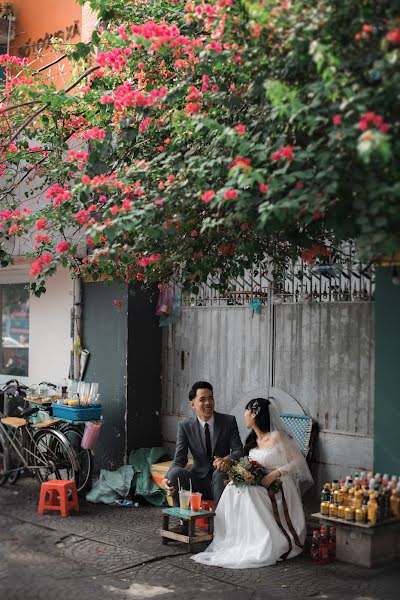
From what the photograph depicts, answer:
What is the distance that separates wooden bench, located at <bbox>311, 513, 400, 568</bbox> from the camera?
7574 mm

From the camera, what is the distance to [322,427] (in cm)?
939

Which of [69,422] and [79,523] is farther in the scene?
[69,422]

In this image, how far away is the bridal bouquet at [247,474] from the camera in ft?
26.3

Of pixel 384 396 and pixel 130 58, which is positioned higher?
pixel 130 58

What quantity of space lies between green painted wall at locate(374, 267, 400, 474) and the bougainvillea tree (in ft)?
2.88

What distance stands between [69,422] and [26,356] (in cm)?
344

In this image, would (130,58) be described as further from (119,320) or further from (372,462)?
(372,462)

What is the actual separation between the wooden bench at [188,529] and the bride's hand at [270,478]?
655mm

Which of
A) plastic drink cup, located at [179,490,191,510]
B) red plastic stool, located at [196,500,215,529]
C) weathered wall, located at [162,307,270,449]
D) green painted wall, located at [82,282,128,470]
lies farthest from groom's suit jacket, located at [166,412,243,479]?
A: green painted wall, located at [82,282,128,470]

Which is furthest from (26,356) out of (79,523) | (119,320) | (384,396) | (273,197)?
(273,197)

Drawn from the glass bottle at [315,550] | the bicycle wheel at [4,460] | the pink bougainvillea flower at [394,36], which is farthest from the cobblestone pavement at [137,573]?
the pink bougainvillea flower at [394,36]

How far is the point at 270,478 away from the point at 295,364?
1.96m

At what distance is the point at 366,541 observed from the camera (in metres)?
7.60

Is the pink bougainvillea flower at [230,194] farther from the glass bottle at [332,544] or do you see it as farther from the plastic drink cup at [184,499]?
the glass bottle at [332,544]
